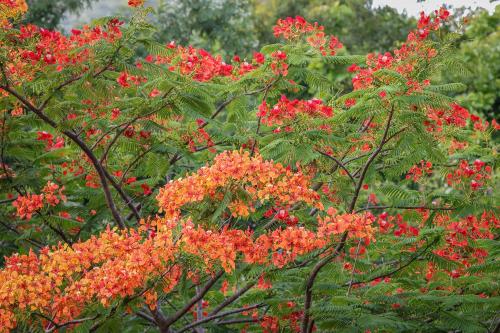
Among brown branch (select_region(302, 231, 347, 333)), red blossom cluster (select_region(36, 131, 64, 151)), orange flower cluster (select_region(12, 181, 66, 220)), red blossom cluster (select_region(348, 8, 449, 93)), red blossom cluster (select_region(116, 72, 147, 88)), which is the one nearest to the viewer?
red blossom cluster (select_region(348, 8, 449, 93))

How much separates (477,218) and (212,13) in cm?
1243

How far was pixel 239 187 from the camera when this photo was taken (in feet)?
17.2

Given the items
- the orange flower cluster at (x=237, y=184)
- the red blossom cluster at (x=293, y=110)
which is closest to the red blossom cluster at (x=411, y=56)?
the red blossom cluster at (x=293, y=110)

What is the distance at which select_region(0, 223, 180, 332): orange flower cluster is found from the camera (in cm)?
522

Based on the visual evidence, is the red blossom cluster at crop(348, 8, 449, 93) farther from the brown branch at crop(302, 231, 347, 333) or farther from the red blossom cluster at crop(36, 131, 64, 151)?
the red blossom cluster at crop(36, 131, 64, 151)

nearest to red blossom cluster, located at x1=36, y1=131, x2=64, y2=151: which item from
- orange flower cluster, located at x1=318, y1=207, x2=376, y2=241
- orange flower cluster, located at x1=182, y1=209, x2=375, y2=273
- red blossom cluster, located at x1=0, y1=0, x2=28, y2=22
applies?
red blossom cluster, located at x1=0, y1=0, x2=28, y2=22

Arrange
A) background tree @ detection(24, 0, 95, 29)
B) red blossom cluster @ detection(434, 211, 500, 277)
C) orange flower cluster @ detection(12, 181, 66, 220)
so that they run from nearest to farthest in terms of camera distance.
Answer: orange flower cluster @ detection(12, 181, 66, 220)
red blossom cluster @ detection(434, 211, 500, 277)
background tree @ detection(24, 0, 95, 29)

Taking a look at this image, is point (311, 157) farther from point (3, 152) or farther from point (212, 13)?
point (212, 13)

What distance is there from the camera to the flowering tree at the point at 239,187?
5355 millimetres

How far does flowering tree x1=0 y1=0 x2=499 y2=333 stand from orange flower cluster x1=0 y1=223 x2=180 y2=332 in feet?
0.04

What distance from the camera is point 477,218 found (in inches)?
288

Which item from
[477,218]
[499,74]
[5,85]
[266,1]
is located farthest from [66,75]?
[266,1]

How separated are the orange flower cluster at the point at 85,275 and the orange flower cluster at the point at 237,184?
0.89ft

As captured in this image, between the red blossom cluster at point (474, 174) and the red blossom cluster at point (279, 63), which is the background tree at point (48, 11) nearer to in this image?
the red blossom cluster at point (279, 63)
